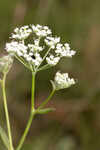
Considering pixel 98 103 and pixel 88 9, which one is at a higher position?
pixel 88 9

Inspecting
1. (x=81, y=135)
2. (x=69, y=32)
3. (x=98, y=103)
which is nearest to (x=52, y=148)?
(x=81, y=135)

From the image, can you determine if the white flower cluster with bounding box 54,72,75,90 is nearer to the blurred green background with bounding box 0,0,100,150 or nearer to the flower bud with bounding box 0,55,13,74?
the flower bud with bounding box 0,55,13,74

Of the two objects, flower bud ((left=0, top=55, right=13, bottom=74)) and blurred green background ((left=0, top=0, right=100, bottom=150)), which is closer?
flower bud ((left=0, top=55, right=13, bottom=74))

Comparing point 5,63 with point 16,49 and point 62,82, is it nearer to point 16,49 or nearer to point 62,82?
point 16,49

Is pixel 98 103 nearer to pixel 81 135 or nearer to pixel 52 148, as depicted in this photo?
pixel 81 135

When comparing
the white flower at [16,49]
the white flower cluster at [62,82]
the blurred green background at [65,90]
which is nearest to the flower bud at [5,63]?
the white flower at [16,49]

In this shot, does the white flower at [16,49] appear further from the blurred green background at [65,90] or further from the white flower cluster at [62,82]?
the blurred green background at [65,90]

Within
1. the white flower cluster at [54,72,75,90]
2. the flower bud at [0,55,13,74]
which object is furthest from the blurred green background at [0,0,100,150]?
the flower bud at [0,55,13,74]

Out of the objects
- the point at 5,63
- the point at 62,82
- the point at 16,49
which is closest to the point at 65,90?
the point at 62,82
